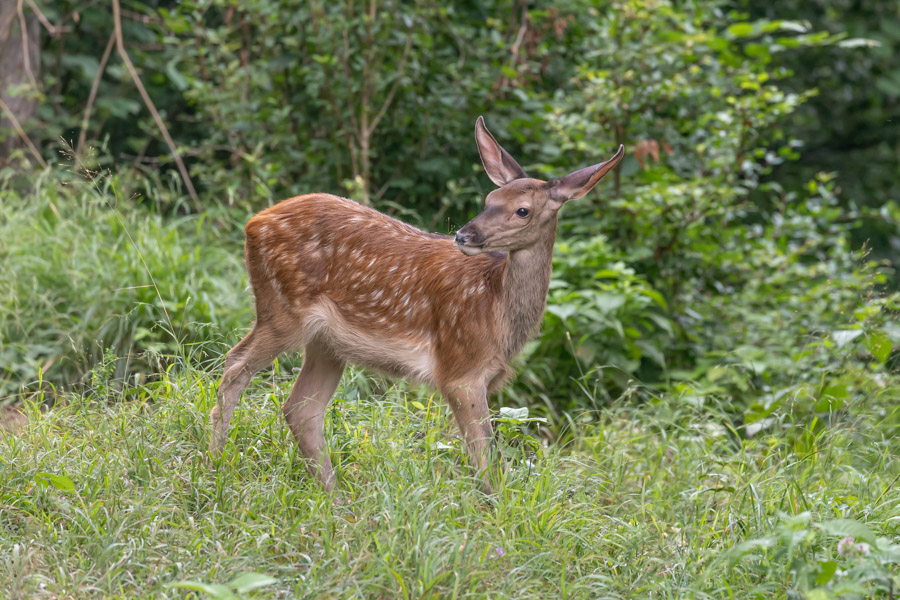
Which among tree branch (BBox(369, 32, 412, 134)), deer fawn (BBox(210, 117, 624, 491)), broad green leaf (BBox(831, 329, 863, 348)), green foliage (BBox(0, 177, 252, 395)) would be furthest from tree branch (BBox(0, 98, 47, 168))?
broad green leaf (BBox(831, 329, 863, 348))

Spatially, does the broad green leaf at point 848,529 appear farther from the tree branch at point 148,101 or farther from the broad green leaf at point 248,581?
the tree branch at point 148,101

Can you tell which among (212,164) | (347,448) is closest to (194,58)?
(212,164)

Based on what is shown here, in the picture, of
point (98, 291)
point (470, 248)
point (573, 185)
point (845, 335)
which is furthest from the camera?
point (98, 291)

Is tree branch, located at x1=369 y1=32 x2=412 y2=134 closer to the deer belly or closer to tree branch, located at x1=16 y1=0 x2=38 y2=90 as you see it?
tree branch, located at x1=16 y1=0 x2=38 y2=90

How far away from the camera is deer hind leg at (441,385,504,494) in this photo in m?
4.28

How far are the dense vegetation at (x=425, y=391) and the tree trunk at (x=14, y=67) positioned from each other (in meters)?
0.03

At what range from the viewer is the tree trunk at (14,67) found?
8336 mm

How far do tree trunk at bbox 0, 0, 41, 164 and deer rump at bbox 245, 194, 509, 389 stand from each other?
14.7 ft

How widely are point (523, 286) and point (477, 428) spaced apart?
69 cm

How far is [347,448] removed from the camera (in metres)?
4.60

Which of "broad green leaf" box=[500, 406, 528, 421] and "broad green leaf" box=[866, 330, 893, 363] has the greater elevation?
"broad green leaf" box=[866, 330, 893, 363]

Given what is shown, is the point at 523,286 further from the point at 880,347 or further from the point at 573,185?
the point at 880,347

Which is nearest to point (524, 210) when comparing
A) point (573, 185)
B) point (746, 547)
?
point (573, 185)

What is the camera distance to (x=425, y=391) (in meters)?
5.46
